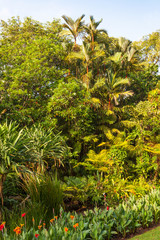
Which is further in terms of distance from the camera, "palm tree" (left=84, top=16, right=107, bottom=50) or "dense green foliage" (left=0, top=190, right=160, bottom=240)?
"palm tree" (left=84, top=16, right=107, bottom=50)

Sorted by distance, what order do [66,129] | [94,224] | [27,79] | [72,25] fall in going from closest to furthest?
[94,224] → [27,79] → [66,129] → [72,25]

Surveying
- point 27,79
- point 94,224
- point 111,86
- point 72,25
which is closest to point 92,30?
point 72,25

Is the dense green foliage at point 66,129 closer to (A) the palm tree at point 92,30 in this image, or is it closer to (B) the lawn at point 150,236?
(A) the palm tree at point 92,30

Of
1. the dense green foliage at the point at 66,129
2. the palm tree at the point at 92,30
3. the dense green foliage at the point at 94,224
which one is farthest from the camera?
the palm tree at the point at 92,30

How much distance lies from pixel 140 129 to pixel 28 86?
5912 mm

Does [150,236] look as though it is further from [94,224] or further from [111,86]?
[111,86]

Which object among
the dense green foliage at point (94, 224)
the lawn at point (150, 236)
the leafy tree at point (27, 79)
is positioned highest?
the leafy tree at point (27, 79)

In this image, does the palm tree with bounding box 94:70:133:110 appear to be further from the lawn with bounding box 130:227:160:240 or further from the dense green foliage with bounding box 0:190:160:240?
the lawn with bounding box 130:227:160:240

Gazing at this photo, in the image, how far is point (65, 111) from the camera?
1113cm

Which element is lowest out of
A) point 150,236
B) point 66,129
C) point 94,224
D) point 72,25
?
point 150,236

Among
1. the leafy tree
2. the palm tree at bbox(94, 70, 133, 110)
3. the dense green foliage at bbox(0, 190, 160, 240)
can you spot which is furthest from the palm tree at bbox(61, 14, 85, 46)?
the dense green foliage at bbox(0, 190, 160, 240)

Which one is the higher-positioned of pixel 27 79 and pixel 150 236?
pixel 27 79

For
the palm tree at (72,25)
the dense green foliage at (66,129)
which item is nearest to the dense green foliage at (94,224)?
the dense green foliage at (66,129)

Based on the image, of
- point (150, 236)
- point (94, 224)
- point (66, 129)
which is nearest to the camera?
point (94, 224)
